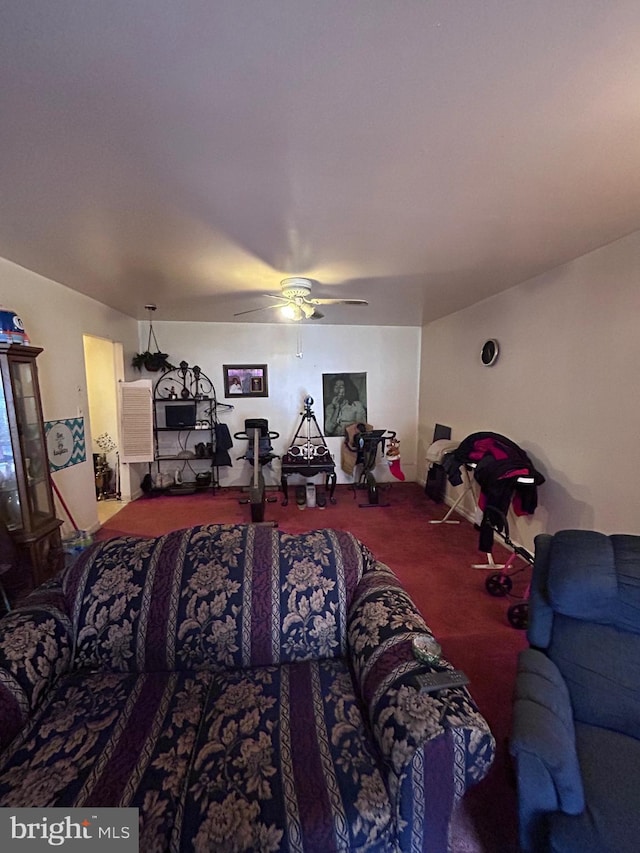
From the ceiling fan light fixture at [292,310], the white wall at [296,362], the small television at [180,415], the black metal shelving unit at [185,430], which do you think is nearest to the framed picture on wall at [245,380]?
the white wall at [296,362]

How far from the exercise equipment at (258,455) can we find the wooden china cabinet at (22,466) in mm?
1880

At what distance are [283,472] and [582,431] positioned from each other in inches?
125

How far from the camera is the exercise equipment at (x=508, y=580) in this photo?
2.33m

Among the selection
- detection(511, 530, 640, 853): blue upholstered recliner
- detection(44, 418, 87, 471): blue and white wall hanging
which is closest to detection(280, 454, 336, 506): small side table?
detection(44, 418, 87, 471): blue and white wall hanging

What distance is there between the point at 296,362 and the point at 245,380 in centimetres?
79

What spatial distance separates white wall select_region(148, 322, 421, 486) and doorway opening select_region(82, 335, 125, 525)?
62 centimetres

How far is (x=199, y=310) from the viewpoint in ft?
13.8

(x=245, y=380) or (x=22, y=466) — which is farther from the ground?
(x=245, y=380)

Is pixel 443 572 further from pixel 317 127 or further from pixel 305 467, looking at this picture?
pixel 317 127

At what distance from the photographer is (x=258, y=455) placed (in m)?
4.58

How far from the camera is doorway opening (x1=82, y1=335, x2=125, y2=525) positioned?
15.5 feet

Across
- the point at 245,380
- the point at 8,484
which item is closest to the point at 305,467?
the point at 245,380

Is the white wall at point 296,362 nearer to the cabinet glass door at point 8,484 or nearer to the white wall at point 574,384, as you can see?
the white wall at point 574,384

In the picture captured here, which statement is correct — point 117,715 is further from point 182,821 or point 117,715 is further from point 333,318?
point 333,318
